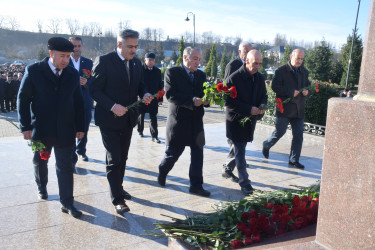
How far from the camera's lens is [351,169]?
220cm

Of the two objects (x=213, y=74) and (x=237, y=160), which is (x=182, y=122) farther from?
(x=213, y=74)

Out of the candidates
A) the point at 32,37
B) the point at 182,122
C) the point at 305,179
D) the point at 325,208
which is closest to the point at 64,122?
the point at 182,122

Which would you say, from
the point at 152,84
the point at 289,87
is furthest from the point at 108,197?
the point at 152,84

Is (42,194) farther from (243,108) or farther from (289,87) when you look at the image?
(289,87)

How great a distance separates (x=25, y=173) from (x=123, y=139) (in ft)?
7.13

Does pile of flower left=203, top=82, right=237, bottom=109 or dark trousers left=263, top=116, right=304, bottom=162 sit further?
dark trousers left=263, top=116, right=304, bottom=162

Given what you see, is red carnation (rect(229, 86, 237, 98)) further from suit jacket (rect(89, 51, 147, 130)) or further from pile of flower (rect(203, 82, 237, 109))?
suit jacket (rect(89, 51, 147, 130))

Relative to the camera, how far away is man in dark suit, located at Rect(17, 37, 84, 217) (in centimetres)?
356

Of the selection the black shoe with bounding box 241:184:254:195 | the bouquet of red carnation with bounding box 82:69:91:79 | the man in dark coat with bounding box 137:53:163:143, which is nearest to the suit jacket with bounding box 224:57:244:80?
the black shoe with bounding box 241:184:254:195

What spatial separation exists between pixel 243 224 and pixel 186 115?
192cm

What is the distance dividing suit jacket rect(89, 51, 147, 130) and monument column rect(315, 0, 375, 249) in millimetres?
2254

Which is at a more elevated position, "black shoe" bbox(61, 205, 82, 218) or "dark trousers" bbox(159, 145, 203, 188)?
"dark trousers" bbox(159, 145, 203, 188)

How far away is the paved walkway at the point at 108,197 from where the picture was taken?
3.17 metres

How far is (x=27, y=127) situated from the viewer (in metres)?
3.63
